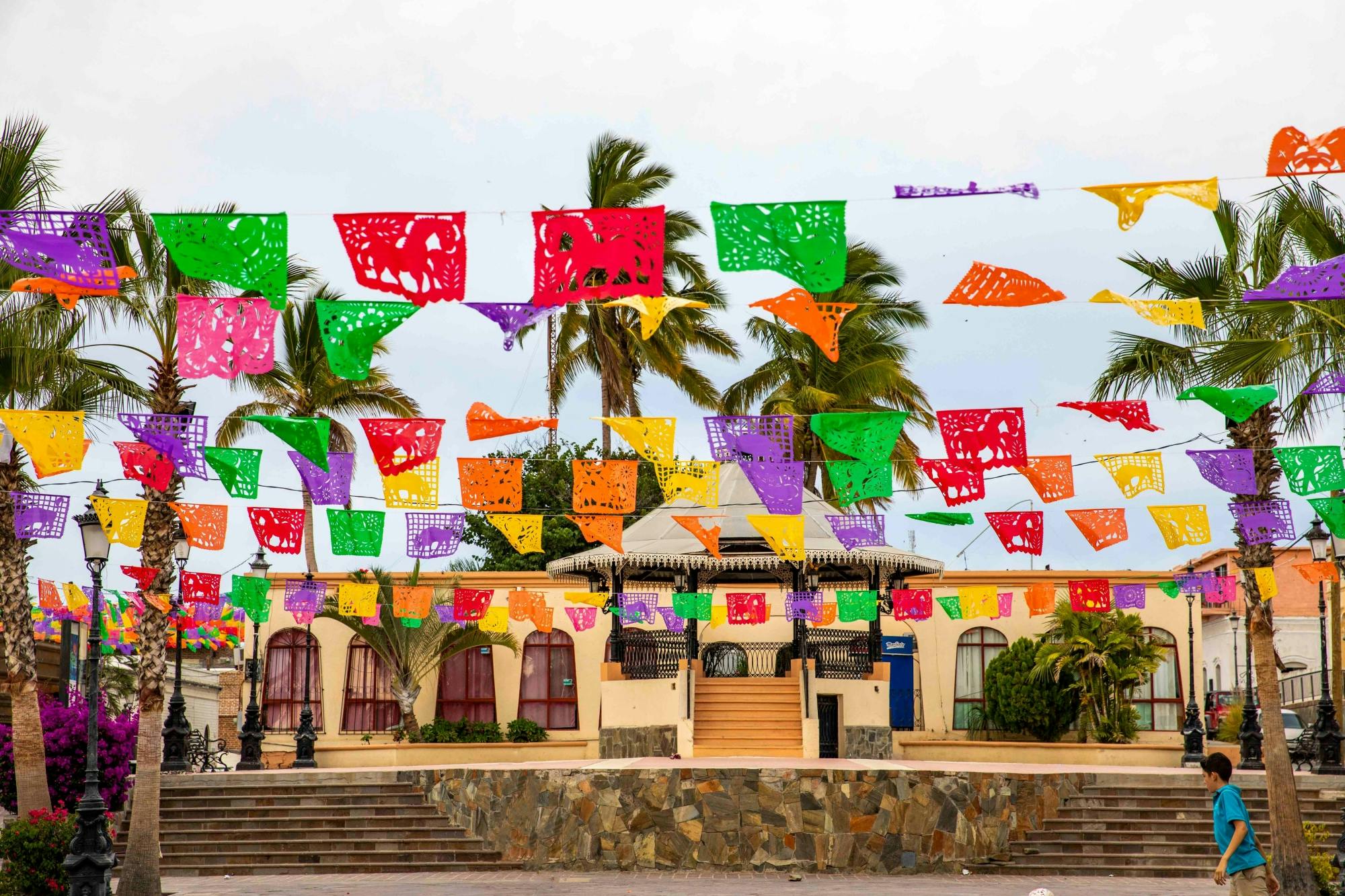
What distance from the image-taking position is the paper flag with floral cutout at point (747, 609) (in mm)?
22938

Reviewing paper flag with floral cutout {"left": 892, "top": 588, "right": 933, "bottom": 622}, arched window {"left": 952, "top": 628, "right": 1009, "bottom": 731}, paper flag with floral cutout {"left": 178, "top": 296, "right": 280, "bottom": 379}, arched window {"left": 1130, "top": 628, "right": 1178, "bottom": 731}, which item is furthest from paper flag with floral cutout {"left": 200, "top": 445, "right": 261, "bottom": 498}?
arched window {"left": 1130, "top": 628, "right": 1178, "bottom": 731}

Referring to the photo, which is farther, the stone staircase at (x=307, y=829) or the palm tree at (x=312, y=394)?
the palm tree at (x=312, y=394)

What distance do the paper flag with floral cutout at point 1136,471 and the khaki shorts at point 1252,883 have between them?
6.81m

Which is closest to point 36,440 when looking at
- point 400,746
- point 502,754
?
point 400,746

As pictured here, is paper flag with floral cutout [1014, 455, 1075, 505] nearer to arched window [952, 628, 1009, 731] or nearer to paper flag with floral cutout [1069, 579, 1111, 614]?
paper flag with floral cutout [1069, 579, 1111, 614]

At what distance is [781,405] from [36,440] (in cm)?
1542

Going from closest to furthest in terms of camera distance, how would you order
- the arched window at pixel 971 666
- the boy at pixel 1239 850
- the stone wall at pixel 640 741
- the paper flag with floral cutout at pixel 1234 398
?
1. the boy at pixel 1239 850
2. the paper flag with floral cutout at pixel 1234 398
3. the stone wall at pixel 640 741
4. the arched window at pixel 971 666

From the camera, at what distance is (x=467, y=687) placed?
28.0 m

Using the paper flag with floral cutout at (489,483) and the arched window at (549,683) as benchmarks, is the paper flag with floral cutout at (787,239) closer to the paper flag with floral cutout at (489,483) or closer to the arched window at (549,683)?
the paper flag with floral cutout at (489,483)

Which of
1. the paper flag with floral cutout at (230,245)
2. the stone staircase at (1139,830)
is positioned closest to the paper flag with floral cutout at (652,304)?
the paper flag with floral cutout at (230,245)

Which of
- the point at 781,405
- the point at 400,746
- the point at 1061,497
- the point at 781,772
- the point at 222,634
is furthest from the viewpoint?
the point at 222,634

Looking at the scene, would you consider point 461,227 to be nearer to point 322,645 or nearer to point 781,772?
point 781,772

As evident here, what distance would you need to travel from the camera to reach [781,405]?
85.9 feet

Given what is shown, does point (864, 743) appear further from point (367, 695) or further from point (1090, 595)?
point (367, 695)
